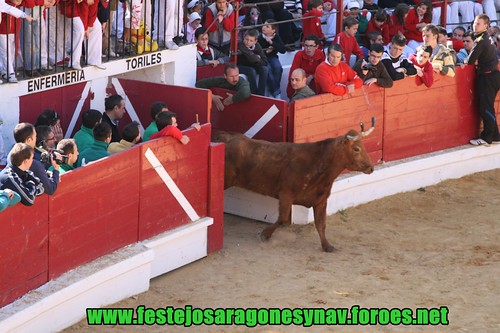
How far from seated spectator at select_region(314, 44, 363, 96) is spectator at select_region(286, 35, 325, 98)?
597mm

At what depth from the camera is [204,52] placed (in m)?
13.6

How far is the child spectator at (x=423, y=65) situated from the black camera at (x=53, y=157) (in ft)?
18.1

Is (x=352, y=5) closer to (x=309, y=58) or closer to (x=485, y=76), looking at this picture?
(x=485, y=76)

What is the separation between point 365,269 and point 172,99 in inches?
98.4

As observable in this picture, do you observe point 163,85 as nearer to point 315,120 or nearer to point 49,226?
point 315,120

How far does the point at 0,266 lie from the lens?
882 centimetres

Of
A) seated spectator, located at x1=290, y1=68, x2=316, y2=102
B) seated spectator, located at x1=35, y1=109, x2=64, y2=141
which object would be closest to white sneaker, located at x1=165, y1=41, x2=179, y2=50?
seated spectator, located at x1=290, y1=68, x2=316, y2=102

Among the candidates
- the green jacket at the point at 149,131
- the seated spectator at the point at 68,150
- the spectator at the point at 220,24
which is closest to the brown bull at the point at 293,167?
the green jacket at the point at 149,131

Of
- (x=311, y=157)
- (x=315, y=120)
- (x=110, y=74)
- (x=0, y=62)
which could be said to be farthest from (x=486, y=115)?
(x=0, y=62)

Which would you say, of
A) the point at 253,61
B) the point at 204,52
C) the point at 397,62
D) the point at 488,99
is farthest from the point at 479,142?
the point at 204,52

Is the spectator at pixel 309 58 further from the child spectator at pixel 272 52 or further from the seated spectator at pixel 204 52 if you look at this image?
the seated spectator at pixel 204 52

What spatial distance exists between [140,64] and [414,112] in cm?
353

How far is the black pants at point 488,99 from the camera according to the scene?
14.7 m

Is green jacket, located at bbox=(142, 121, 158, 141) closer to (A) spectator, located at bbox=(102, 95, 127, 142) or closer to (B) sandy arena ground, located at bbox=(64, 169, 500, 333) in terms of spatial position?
(A) spectator, located at bbox=(102, 95, 127, 142)
